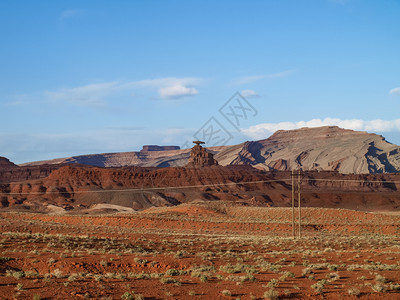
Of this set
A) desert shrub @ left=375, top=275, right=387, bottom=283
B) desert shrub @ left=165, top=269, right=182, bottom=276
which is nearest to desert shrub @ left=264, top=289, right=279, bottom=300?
desert shrub @ left=375, top=275, right=387, bottom=283

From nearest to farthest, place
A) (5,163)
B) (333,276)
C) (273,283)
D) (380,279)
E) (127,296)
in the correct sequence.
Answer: (127,296) → (273,283) → (380,279) → (333,276) → (5,163)

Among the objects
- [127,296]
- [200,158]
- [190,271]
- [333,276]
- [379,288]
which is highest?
[200,158]

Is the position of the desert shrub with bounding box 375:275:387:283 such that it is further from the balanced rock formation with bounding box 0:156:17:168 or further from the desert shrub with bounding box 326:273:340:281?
the balanced rock formation with bounding box 0:156:17:168

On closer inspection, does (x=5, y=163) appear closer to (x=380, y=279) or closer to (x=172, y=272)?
(x=172, y=272)

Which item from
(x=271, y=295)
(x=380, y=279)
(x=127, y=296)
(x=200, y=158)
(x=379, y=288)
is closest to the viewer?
(x=127, y=296)

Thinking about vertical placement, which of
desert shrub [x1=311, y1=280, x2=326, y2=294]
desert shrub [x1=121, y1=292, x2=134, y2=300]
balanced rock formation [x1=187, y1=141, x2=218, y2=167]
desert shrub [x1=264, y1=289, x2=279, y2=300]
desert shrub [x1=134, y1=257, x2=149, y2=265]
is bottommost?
desert shrub [x1=134, y1=257, x2=149, y2=265]

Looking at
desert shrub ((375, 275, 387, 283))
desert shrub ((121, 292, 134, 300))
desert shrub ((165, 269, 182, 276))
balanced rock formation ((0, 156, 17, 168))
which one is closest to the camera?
desert shrub ((121, 292, 134, 300))

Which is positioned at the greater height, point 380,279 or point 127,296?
point 127,296

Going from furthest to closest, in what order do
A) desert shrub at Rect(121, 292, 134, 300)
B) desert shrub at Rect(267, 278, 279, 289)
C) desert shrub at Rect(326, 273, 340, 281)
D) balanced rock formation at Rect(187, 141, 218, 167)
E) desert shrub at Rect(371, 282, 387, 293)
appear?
balanced rock formation at Rect(187, 141, 218, 167)
desert shrub at Rect(326, 273, 340, 281)
desert shrub at Rect(267, 278, 279, 289)
desert shrub at Rect(371, 282, 387, 293)
desert shrub at Rect(121, 292, 134, 300)

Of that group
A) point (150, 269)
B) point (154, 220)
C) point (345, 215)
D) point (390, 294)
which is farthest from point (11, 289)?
point (345, 215)

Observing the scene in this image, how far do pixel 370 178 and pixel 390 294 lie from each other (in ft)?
410

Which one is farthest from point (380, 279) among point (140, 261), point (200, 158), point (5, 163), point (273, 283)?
point (5, 163)

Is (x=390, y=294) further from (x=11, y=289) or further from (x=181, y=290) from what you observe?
(x=11, y=289)

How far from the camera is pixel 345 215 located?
62.0m
